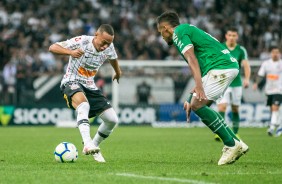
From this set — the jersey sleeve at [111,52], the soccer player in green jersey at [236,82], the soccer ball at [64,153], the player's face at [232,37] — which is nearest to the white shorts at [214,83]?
the jersey sleeve at [111,52]

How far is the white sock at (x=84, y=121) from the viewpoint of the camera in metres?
10.3

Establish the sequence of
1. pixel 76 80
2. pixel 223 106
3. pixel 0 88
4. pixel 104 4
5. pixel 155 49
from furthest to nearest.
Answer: pixel 104 4 → pixel 155 49 → pixel 0 88 → pixel 223 106 → pixel 76 80

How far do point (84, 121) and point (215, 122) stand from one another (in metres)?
2.01

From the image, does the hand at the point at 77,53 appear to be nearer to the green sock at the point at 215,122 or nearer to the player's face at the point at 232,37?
the green sock at the point at 215,122

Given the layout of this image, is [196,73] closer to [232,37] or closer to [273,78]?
[232,37]

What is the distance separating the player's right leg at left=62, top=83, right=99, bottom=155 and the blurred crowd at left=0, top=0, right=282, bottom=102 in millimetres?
14369

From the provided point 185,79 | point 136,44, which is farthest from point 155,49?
point 185,79

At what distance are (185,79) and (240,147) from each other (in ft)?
52.3

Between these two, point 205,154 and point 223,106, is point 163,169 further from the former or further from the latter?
point 223,106

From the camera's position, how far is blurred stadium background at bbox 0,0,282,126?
998 inches

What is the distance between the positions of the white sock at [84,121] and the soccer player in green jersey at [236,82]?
674 cm

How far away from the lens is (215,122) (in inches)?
398

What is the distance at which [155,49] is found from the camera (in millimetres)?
28016

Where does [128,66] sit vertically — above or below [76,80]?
Answer: below
